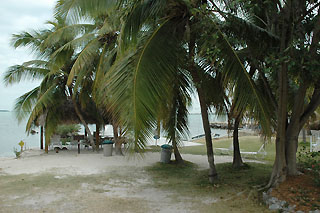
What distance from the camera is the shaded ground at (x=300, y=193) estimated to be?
4883mm

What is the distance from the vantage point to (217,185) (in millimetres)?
7215

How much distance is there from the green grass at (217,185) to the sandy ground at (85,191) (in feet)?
0.64

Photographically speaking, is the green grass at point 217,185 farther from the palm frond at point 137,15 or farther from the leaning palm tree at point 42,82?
the leaning palm tree at point 42,82

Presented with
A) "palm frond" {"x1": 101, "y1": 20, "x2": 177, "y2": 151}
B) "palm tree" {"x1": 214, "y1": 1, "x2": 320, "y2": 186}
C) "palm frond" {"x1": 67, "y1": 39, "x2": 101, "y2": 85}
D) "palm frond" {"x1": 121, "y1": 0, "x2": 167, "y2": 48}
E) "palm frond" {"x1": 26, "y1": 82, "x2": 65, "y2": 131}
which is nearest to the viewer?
"palm frond" {"x1": 101, "y1": 20, "x2": 177, "y2": 151}

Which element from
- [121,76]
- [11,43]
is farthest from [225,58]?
[11,43]

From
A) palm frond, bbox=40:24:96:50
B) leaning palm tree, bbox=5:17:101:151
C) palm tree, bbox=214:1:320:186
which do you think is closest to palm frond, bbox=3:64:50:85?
leaning palm tree, bbox=5:17:101:151

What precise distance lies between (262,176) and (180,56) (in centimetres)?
416

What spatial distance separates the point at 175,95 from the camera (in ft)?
26.0

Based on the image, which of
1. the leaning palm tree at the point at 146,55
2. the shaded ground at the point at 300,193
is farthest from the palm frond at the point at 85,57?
the shaded ground at the point at 300,193

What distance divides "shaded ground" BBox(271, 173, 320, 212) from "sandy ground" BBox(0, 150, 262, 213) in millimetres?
1431

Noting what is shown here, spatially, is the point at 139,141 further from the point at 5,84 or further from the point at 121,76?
the point at 5,84

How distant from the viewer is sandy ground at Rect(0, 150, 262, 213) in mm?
5621

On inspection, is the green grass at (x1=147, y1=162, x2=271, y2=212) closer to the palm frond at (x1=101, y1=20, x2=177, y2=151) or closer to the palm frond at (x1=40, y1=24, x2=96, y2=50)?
the palm frond at (x1=101, y1=20, x2=177, y2=151)

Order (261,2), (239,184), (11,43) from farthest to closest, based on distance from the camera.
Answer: (11,43) → (239,184) → (261,2)
